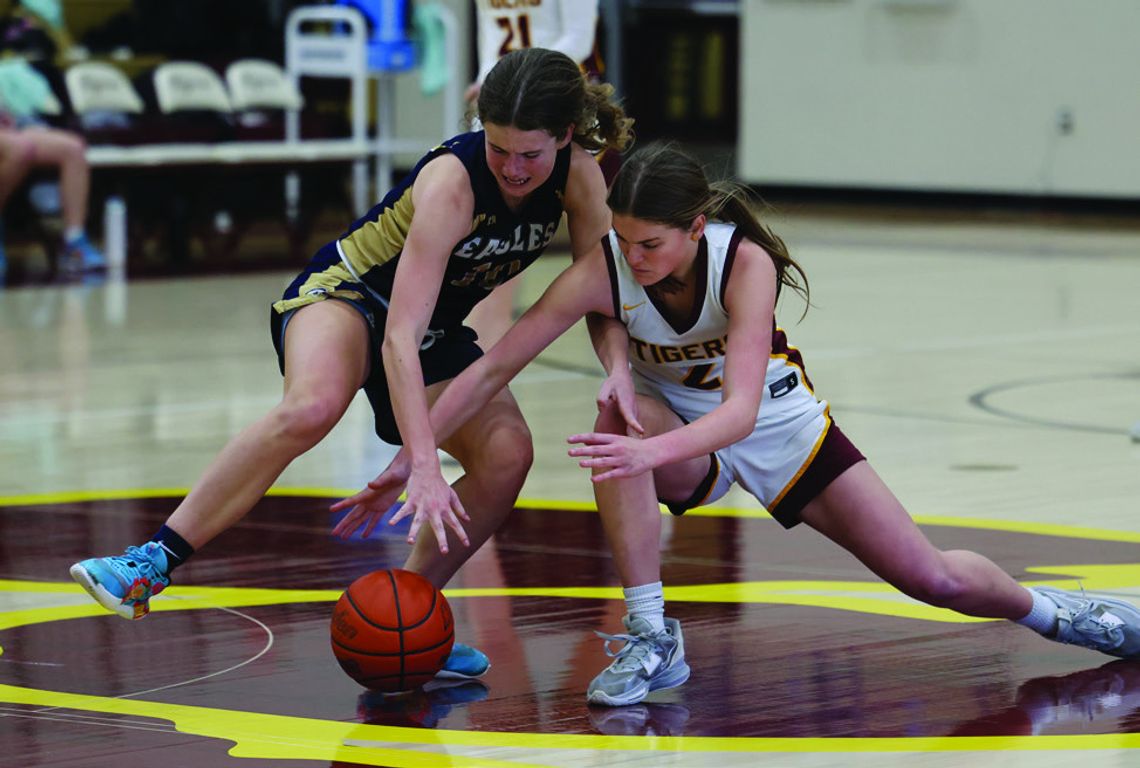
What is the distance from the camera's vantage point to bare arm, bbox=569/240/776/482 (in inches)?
155

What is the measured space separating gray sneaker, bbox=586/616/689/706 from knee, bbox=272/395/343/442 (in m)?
0.72

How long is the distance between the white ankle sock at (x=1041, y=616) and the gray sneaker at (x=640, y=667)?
72 cm

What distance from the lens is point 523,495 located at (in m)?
6.41

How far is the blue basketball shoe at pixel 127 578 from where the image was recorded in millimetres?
4168

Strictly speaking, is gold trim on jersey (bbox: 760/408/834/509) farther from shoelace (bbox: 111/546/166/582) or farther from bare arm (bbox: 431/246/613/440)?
shoelace (bbox: 111/546/166/582)

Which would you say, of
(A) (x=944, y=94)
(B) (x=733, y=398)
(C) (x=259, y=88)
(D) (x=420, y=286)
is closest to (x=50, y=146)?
(C) (x=259, y=88)

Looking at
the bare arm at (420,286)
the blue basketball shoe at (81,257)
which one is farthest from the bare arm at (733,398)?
the blue basketball shoe at (81,257)

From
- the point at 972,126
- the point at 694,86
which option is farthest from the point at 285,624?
the point at 694,86

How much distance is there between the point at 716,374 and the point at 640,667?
0.66m

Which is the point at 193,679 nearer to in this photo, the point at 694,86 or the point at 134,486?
the point at 134,486

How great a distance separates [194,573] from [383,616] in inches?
54.2

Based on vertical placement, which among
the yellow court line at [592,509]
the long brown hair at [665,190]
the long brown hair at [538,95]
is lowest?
the yellow court line at [592,509]

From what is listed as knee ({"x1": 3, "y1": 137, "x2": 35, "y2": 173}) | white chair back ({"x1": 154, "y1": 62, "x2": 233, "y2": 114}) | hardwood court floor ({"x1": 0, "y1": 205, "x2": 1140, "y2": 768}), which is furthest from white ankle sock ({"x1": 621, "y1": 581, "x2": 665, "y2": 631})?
white chair back ({"x1": 154, "y1": 62, "x2": 233, "y2": 114})

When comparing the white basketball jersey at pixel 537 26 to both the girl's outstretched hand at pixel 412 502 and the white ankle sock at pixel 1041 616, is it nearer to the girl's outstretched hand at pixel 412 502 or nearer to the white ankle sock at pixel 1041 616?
the girl's outstretched hand at pixel 412 502
